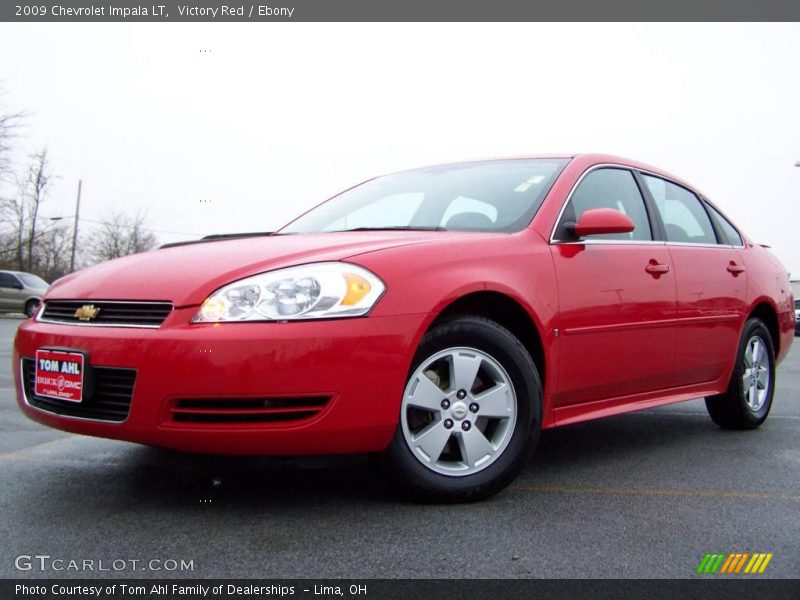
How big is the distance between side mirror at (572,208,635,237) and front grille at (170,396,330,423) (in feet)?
4.94

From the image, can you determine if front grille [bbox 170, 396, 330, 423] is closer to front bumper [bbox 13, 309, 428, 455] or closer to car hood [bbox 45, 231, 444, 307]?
front bumper [bbox 13, 309, 428, 455]

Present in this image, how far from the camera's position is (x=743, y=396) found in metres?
5.00

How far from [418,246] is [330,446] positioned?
823 mm

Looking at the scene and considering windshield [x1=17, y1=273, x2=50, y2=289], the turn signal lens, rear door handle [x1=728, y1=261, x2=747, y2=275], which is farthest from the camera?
windshield [x1=17, y1=273, x2=50, y2=289]

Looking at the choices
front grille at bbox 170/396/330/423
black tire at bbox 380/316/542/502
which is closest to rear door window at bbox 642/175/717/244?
black tire at bbox 380/316/542/502

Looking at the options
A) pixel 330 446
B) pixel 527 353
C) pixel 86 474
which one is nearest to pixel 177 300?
pixel 330 446

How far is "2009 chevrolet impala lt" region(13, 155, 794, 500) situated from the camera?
9.01 ft

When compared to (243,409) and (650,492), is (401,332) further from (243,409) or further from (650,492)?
(650,492)

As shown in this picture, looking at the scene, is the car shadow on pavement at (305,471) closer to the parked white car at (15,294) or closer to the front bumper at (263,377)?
the front bumper at (263,377)

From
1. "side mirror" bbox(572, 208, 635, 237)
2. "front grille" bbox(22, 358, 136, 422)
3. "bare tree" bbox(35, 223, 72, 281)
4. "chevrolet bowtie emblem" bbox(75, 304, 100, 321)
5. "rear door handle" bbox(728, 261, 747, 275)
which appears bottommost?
"bare tree" bbox(35, 223, 72, 281)

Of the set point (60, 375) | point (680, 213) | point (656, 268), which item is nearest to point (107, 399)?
point (60, 375)

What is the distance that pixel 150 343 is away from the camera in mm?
2746

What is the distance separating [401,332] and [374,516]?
0.65 meters

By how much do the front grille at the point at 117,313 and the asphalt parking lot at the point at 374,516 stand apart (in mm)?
634
